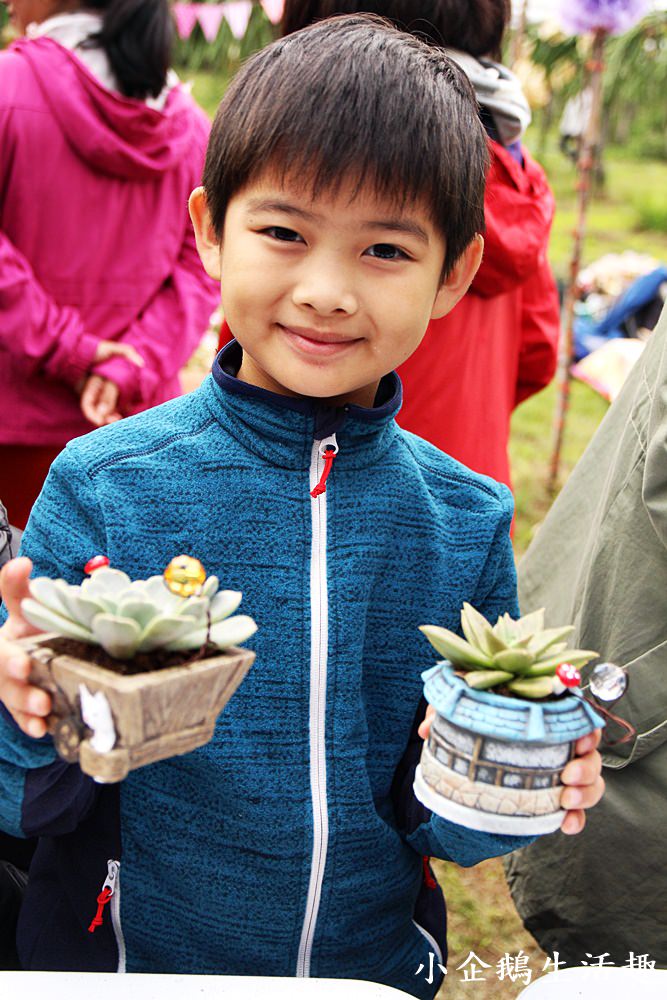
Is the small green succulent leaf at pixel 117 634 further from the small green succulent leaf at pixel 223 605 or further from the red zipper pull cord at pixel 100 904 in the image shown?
the red zipper pull cord at pixel 100 904

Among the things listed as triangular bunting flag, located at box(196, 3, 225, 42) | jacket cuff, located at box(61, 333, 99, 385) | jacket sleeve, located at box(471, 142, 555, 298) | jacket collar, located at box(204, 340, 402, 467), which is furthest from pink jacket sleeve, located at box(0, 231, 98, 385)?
triangular bunting flag, located at box(196, 3, 225, 42)

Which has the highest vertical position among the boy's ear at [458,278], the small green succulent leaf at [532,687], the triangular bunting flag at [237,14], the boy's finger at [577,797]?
the boy's ear at [458,278]

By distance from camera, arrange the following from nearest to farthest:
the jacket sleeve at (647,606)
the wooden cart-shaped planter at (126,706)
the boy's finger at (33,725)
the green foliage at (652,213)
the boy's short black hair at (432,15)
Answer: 1. the wooden cart-shaped planter at (126,706)
2. the boy's finger at (33,725)
3. the jacket sleeve at (647,606)
4. the boy's short black hair at (432,15)
5. the green foliage at (652,213)

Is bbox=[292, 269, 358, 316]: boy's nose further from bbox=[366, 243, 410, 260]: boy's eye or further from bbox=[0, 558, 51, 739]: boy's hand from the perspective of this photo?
bbox=[0, 558, 51, 739]: boy's hand

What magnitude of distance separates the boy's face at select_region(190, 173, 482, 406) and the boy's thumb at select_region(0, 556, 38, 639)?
450 mm

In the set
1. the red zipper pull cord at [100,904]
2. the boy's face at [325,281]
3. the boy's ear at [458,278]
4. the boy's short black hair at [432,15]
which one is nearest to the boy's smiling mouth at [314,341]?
the boy's face at [325,281]

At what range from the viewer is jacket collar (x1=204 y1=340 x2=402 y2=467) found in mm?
1474

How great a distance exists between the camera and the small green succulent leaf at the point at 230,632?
107cm

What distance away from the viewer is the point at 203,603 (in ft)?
3.51

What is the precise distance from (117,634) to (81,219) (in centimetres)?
195

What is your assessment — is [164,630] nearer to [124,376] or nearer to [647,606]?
[647,606]

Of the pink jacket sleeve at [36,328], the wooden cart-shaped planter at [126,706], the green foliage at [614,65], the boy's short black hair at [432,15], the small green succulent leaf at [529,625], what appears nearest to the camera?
the wooden cart-shaped planter at [126,706]

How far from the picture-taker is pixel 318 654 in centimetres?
149

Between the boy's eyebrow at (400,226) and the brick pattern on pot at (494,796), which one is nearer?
the brick pattern on pot at (494,796)
